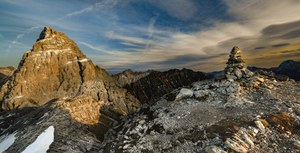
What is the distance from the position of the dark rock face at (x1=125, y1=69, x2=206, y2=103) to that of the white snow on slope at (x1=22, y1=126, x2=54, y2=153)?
388ft

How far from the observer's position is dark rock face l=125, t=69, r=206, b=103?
155375mm

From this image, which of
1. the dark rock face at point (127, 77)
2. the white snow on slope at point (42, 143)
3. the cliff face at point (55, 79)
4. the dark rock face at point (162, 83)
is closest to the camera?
the white snow on slope at point (42, 143)

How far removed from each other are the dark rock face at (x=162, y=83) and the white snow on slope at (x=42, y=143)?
388 ft

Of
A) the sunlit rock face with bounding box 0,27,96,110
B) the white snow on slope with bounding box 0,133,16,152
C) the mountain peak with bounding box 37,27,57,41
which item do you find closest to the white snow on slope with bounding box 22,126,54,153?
the white snow on slope with bounding box 0,133,16,152

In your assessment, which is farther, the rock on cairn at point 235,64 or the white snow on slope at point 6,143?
the rock on cairn at point 235,64

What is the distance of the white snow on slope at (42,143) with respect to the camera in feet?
92.1

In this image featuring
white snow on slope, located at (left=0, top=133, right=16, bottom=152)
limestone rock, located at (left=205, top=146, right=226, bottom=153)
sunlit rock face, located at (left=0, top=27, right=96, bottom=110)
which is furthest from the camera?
sunlit rock face, located at (left=0, top=27, right=96, bottom=110)

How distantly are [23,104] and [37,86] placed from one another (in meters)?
16.9

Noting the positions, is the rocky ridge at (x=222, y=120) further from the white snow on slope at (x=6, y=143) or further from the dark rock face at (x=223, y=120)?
the white snow on slope at (x=6, y=143)

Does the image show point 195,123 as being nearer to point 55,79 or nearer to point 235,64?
point 235,64

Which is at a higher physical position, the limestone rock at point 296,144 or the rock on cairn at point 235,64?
the rock on cairn at point 235,64

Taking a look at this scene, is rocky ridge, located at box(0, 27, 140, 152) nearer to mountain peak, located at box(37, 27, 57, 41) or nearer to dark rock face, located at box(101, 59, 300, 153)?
mountain peak, located at box(37, 27, 57, 41)

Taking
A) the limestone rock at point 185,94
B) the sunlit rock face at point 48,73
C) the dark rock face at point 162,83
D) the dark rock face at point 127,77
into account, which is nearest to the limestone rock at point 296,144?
the limestone rock at point 185,94

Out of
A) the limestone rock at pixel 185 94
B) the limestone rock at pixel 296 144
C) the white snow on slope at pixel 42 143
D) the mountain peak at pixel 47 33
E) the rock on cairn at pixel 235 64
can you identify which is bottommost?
the white snow on slope at pixel 42 143
